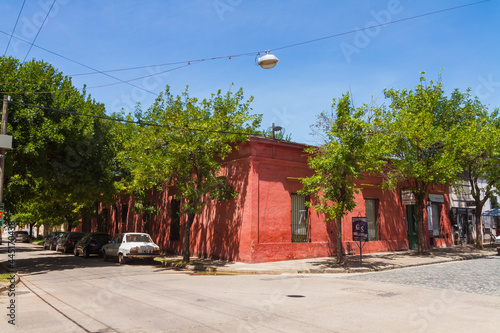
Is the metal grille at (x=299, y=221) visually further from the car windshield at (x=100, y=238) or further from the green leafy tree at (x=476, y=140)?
the car windshield at (x=100, y=238)

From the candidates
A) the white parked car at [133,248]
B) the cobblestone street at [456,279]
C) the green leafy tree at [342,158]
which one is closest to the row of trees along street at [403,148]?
the green leafy tree at [342,158]

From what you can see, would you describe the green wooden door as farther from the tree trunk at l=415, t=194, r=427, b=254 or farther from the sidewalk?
the sidewalk

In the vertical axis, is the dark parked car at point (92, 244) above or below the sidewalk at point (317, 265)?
above

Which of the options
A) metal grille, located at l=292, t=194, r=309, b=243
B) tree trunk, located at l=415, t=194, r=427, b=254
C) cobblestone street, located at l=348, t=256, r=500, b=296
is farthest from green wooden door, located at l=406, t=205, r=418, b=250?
cobblestone street, located at l=348, t=256, r=500, b=296

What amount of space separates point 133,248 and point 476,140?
737 inches

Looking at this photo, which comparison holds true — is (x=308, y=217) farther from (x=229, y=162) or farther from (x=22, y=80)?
(x=22, y=80)

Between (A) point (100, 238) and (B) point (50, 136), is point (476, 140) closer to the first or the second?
(B) point (50, 136)

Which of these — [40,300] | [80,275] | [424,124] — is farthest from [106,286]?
[424,124]

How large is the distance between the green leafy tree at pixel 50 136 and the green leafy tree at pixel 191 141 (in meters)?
2.55

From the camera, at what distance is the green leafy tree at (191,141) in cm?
1698

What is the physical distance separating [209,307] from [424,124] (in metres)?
15.8

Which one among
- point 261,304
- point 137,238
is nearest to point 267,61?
point 261,304

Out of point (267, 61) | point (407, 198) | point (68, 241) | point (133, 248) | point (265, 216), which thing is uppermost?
point (267, 61)

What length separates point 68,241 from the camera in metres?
28.4
